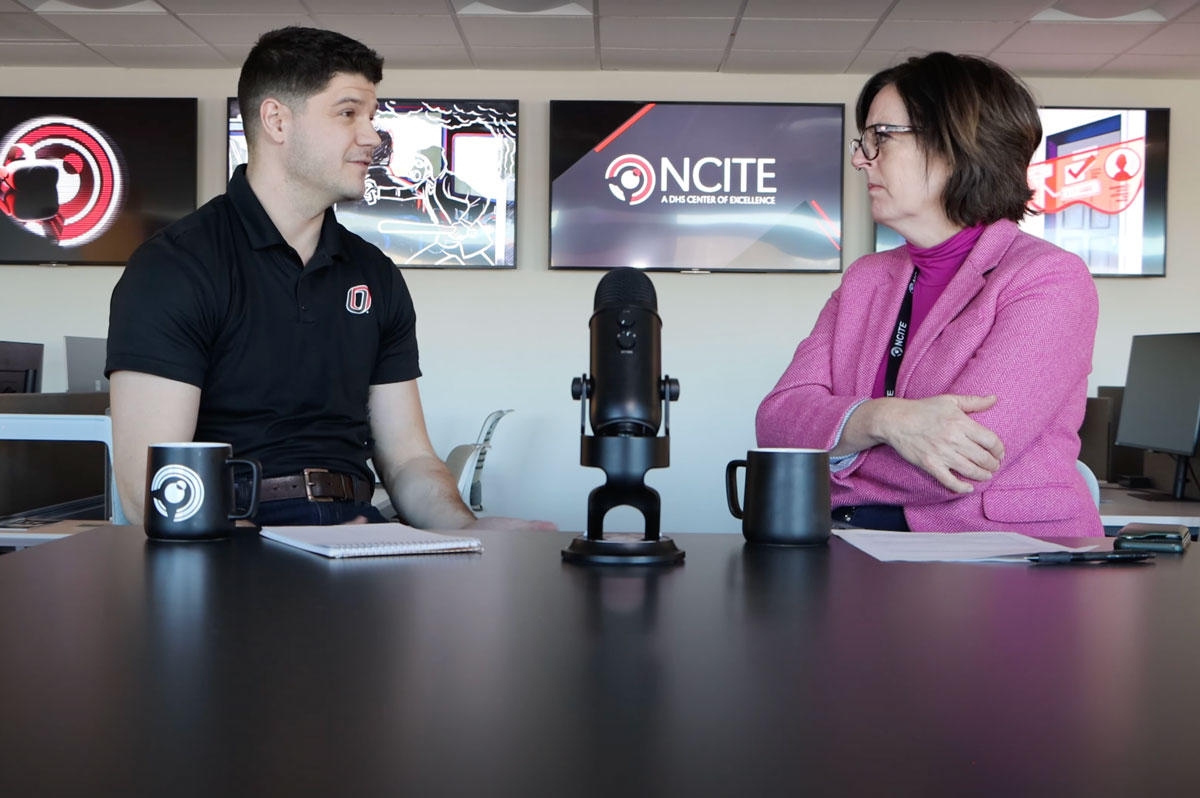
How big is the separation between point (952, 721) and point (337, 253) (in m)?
1.65

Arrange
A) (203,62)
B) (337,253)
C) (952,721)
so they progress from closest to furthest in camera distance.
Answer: (952,721), (337,253), (203,62)

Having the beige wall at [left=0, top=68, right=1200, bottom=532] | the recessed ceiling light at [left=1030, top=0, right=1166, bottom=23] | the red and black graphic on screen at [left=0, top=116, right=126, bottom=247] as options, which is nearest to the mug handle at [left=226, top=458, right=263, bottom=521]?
the beige wall at [left=0, top=68, right=1200, bottom=532]

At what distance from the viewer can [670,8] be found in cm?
427

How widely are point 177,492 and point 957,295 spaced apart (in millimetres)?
1256

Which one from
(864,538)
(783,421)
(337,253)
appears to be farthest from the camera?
(337,253)

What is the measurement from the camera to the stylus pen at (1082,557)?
3.26 feet

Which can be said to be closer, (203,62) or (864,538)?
(864,538)

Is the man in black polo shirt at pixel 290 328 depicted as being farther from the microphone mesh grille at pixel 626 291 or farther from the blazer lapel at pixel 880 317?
the blazer lapel at pixel 880 317

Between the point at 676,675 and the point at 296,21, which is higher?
the point at 296,21

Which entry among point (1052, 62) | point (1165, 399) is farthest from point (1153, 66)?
point (1165, 399)

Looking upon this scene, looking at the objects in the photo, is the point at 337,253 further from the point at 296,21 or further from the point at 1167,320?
the point at 1167,320

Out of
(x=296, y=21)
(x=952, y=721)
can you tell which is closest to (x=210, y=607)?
(x=952, y=721)

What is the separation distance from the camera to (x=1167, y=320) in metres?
5.09

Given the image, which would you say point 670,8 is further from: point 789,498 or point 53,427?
point 789,498
